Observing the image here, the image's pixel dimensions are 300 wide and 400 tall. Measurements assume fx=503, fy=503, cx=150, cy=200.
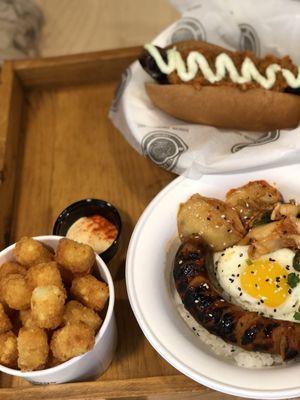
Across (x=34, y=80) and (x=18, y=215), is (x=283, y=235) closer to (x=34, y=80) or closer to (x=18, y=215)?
(x=18, y=215)

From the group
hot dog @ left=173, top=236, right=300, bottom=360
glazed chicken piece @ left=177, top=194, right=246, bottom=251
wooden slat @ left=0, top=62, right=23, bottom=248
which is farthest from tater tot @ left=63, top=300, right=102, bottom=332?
wooden slat @ left=0, top=62, right=23, bottom=248

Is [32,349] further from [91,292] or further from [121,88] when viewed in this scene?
[121,88]

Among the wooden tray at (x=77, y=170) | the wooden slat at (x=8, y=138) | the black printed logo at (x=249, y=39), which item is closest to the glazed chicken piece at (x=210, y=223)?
the wooden tray at (x=77, y=170)

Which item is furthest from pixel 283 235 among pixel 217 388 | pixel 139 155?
pixel 139 155

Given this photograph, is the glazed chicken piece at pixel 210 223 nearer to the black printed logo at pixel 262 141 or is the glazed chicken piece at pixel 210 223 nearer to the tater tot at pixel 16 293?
the black printed logo at pixel 262 141

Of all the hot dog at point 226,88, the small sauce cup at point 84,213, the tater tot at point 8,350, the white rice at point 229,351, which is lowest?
the white rice at point 229,351
